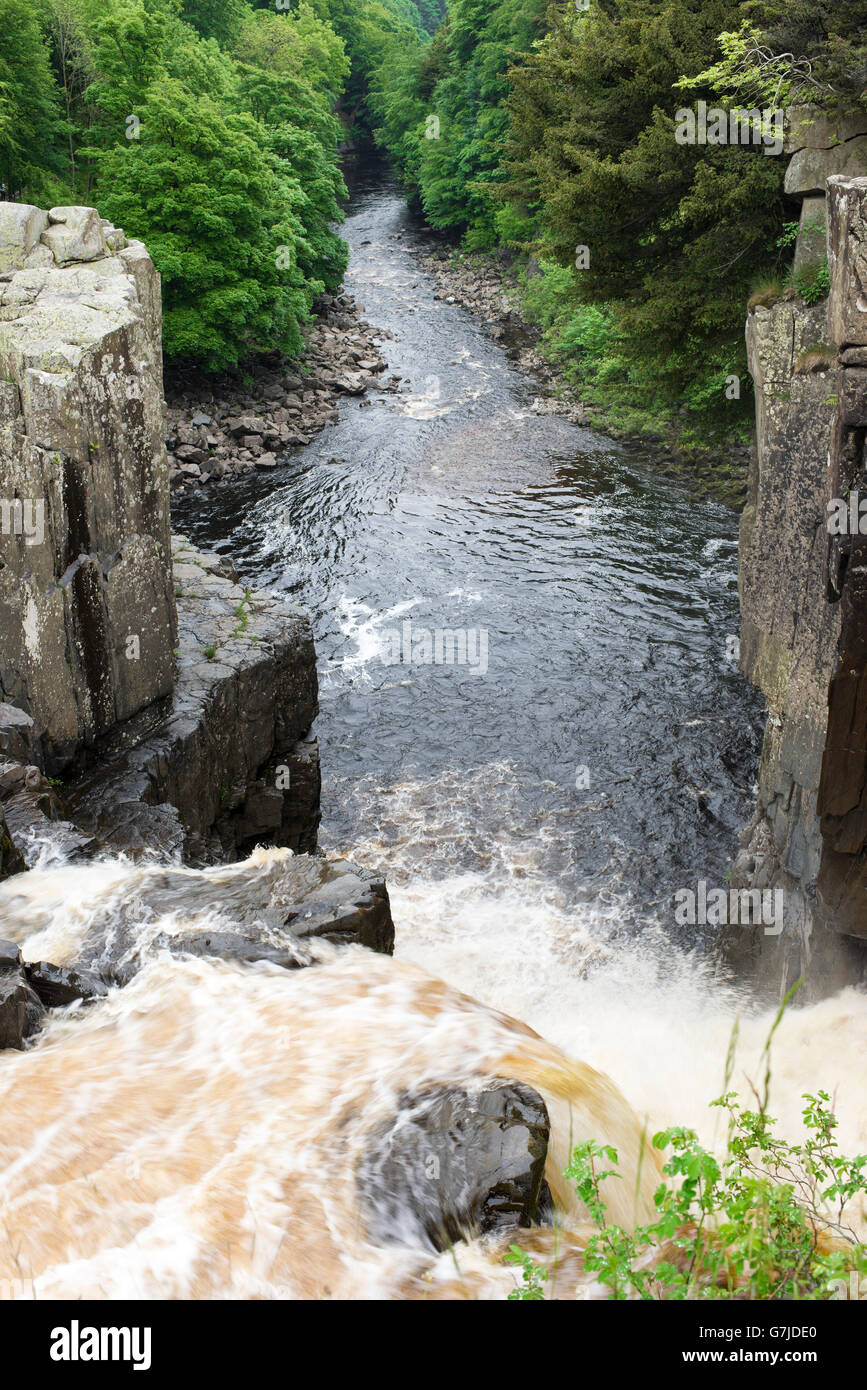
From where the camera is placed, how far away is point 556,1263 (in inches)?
191

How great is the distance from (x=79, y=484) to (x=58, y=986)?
4463 millimetres

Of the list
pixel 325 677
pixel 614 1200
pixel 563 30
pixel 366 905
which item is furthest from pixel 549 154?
pixel 614 1200

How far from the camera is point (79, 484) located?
9.30 metres

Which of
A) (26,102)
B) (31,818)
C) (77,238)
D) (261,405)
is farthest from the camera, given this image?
(26,102)

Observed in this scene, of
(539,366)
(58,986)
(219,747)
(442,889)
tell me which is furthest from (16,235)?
(539,366)

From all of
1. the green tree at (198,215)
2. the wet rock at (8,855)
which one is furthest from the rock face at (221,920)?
the green tree at (198,215)

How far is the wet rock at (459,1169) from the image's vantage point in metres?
5.14

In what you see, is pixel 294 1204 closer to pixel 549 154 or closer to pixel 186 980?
pixel 186 980

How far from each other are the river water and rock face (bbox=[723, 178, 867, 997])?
78 cm

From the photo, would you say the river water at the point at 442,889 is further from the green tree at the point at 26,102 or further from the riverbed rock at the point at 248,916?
the green tree at the point at 26,102

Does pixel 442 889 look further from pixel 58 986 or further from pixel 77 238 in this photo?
pixel 77 238

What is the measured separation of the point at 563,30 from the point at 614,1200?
1848cm

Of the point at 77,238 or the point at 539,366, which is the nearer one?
the point at 77,238

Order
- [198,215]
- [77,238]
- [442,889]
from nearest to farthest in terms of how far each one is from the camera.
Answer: [77,238] < [442,889] < [198,215]
